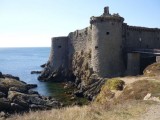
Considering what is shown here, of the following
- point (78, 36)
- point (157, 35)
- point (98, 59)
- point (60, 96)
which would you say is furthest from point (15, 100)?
point (157, 35)

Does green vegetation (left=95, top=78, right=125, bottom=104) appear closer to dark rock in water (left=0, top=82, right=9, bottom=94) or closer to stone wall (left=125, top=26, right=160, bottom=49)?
dark rock in water (left=0, top=82, right=9, bottom=94)

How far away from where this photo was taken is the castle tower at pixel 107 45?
185 ft

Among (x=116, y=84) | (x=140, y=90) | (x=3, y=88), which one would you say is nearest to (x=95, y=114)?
(x=140, y=90)

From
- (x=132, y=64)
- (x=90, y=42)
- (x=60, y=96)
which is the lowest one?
(x=60, y=96)

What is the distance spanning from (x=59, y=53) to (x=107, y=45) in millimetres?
23411

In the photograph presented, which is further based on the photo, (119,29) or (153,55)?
(119,29)

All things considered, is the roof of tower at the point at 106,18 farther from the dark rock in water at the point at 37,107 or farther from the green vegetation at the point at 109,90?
the dark rock in water at the point at 37,107

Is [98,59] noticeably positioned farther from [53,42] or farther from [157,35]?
[53,42]

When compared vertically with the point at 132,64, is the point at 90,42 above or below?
above

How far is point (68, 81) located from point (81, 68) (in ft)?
20.4

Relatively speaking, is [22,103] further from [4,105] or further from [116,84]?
[116,84]

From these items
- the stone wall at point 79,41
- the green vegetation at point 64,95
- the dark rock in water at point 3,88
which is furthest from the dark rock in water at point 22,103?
the stone wall at point 79,41

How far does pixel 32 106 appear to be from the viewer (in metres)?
38.4

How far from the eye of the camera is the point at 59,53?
255ft
